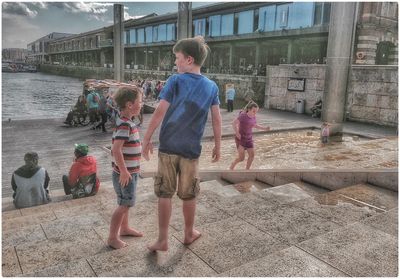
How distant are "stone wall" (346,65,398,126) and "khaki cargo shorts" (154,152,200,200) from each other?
1326 cm

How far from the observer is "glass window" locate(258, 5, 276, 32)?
32656 mm

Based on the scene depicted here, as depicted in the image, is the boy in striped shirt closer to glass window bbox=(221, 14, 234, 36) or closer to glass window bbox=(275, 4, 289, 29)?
glass window bbox=(275, 4, 289, 29)

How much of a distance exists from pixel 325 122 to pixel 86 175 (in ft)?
28.5

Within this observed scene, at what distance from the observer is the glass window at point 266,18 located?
32.7 m

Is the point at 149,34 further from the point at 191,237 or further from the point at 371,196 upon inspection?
the point at 191,237

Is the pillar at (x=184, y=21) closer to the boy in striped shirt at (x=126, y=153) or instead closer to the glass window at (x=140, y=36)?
the boy in striped shirt at (x=126, y=153)

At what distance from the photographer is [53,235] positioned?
3438 millimetres

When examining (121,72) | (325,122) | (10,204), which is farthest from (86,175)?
(121,72)

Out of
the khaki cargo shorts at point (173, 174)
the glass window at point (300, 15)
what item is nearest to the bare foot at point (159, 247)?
the khaki cargo shorts at point (173, 174)

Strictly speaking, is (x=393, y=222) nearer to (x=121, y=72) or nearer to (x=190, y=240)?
(x=190, y=240)

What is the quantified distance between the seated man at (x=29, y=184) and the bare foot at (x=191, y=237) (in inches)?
115

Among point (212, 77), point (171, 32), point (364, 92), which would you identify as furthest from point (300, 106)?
point (171, 32)

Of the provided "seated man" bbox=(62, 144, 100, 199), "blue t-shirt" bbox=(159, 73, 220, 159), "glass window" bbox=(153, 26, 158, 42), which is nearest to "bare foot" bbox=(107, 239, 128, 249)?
"blue t-shirt" bbox=(159, 73, 220, 159)

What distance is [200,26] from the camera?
4222 centimetres
